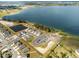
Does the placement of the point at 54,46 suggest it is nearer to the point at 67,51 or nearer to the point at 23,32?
the point at 67,51

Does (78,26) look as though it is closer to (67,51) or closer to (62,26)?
(62,26)

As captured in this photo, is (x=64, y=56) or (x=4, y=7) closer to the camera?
(x=64, y=56)

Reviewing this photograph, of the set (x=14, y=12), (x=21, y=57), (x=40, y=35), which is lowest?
(x=21, y=57)

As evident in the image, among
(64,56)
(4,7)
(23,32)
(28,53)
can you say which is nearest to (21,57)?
(28,53)

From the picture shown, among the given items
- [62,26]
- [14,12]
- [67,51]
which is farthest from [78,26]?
[14,12]

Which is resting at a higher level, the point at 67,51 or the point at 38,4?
the point at 38,4

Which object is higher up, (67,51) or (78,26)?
(78,26)
